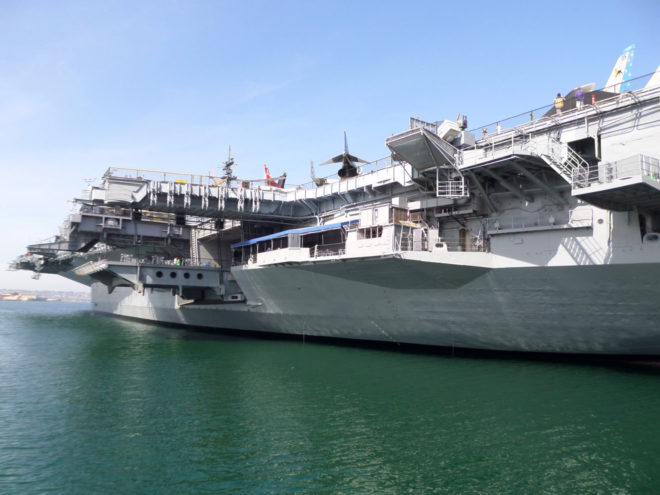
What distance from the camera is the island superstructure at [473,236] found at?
43.2 ft

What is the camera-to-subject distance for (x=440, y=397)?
1131 cm

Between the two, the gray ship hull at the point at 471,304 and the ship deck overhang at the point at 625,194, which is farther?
the gray ship hull at the point at 471,304

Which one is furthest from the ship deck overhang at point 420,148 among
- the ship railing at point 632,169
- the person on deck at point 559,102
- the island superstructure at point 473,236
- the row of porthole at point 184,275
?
the row of porthole at point 184,275

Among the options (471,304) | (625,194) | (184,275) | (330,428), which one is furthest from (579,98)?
(184,275)

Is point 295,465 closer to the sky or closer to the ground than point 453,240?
closer to the ground

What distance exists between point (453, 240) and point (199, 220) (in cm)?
1618

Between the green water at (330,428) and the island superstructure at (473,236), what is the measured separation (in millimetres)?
1953

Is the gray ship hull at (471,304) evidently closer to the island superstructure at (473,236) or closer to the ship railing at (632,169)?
the island superstructure at (473,236)

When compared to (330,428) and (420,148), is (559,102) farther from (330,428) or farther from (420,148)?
(330,428)

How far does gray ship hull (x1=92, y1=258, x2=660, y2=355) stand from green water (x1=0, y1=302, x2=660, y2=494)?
3.57 ft

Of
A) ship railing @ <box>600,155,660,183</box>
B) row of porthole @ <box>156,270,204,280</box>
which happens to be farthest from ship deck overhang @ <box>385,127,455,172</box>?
row of porthole @ <box>156,270,204,280</box>

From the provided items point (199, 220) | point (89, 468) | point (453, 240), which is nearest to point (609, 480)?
point (89, 468)

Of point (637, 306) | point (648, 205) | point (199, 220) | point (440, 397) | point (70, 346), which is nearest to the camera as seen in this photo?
point (440, 397)

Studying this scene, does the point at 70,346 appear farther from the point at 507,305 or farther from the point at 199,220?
the point at 507,305
